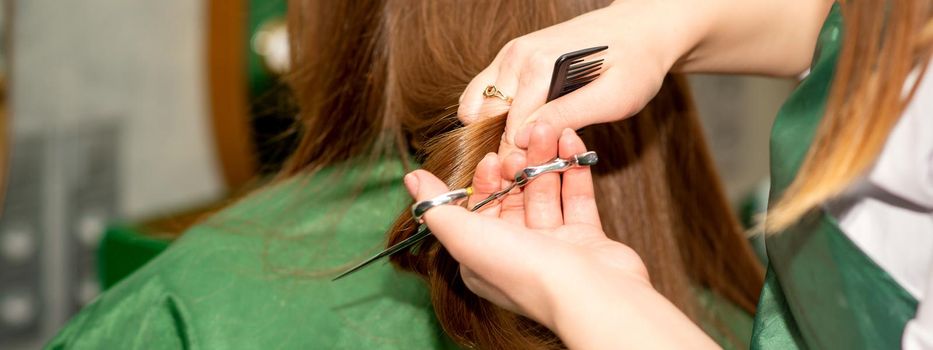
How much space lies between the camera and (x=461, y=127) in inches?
20.6

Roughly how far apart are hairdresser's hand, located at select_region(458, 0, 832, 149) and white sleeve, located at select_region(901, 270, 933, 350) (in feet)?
0.61

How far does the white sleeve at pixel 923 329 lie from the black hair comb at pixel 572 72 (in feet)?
0.65

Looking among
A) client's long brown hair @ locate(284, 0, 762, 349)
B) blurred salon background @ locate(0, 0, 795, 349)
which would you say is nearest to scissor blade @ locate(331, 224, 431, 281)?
client's long brown hair @ locate(284, 0, 762, 349)

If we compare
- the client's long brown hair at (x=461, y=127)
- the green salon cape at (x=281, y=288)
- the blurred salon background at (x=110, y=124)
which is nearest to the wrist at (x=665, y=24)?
the client's long brown hair at (x=461, y=127)

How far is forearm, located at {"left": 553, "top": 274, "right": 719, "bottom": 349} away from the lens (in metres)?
0.41

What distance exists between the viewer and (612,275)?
0.44 meters

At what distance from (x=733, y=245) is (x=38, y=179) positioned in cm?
101

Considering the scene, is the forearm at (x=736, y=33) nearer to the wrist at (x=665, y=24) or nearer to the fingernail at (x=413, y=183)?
the wrist at (x=665, y=24)

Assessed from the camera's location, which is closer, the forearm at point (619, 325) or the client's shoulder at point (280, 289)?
the forearm at point (619, 325)

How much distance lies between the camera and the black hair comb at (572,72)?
484 mm

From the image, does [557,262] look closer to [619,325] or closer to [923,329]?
[619,325]

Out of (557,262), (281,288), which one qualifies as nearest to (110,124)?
(281,288)

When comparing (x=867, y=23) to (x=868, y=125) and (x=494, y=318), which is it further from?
(x=494, y=318)

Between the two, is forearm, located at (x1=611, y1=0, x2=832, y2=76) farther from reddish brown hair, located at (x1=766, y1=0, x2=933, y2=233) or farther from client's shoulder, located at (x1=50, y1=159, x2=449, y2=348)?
client's shoulder, located at (x1=50, y1=159, x2=449, y2=348)
